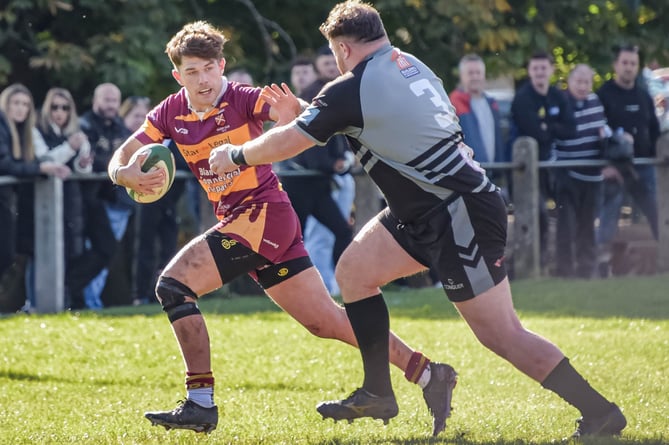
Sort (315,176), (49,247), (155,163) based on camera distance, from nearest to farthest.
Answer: (155,163) → (49,247) → (315,176)

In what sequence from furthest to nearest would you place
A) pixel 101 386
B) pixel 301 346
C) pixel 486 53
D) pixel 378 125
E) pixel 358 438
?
pixel 486 53 → pixel 301 346 → pixel 101 386 → pixel 358 438 → pixel 378 125

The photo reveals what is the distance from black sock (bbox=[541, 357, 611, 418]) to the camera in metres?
6.48

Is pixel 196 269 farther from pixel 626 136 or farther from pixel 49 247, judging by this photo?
pixel 626 136

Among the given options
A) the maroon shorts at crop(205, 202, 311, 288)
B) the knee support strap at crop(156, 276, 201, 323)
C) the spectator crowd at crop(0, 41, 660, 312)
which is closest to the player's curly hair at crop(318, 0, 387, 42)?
the maroon shorts at crop(205, 202, 311, 288)

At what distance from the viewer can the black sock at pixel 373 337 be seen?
6.82 meters

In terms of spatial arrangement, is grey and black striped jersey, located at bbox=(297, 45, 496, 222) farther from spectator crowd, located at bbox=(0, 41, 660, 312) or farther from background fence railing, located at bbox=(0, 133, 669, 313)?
background fence railing, located at bbox=(0, 133, 669, 313)

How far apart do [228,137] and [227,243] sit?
1.86ft

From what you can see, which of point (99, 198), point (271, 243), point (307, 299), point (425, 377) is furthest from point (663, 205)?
point (271, 243)

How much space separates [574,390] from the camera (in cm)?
651

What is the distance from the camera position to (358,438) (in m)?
6.85

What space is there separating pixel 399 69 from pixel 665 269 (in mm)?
10008

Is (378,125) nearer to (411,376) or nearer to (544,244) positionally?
(411,376)

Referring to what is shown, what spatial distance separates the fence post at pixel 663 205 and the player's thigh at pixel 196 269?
382 inches

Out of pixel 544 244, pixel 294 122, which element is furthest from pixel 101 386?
pixel 544 244
